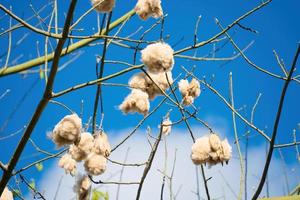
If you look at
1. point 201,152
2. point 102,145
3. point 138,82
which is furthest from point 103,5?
point 201,152

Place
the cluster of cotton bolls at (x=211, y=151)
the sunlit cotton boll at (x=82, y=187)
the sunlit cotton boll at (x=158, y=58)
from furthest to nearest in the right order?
the sunlit cotton boll at (x=82, y=187) < the cluster of cotton bolls at (x=211, y=151) < the sunlit cotton boll at (x=158, y=58)

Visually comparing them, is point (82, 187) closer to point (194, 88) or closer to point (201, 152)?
point (201, 152)

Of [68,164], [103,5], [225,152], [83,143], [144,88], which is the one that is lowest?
[225,152]

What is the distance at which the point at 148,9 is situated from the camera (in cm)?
197

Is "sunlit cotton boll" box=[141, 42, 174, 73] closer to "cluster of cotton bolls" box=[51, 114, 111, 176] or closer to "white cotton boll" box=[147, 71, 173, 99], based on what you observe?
"white cotton boll" box=[147, 71, 173, 99]

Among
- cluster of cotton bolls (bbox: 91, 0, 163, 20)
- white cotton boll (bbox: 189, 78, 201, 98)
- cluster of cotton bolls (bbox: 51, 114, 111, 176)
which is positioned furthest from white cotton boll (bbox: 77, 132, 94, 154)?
white cotton boll (bbox: 189, 78, 201, 98)

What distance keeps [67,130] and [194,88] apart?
2.68 feet

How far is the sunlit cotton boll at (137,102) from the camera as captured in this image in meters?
1.95

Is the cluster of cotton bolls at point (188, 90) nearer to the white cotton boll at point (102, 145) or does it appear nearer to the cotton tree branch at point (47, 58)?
the white cotton boll at point (102, 145)

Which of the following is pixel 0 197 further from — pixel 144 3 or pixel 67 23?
pixel 144 3

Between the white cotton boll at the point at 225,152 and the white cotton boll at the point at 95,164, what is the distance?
1.66 ft

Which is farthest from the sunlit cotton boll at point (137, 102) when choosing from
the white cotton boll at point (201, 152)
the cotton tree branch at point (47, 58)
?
the cotton tree branch at point (47, 58)

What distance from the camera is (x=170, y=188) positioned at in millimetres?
2742

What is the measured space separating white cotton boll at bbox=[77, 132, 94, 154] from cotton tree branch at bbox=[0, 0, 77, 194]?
0.20 metres
